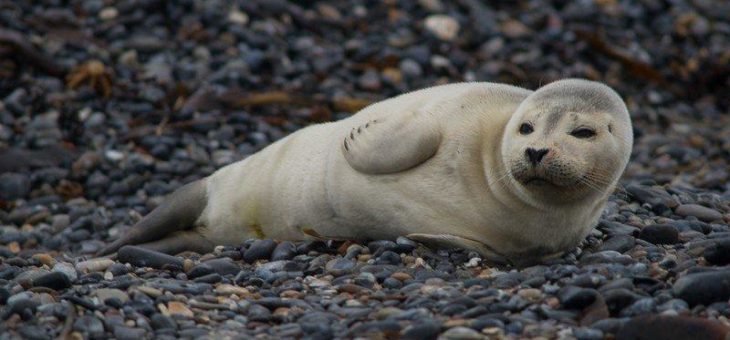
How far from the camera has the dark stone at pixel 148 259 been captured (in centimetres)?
729

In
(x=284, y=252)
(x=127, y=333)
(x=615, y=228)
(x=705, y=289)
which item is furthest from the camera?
(x=615, y=228)

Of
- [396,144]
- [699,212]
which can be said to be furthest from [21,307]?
[699,212]

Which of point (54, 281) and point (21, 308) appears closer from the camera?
point (21, 308)

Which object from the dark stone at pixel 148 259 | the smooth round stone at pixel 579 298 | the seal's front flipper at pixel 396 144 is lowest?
the dark stone at pixel 148 259

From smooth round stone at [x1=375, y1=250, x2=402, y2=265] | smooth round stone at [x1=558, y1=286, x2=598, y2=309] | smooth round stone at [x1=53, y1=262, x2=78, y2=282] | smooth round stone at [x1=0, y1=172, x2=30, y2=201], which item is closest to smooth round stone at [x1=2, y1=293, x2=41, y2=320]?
smooth round stone at [x1=53, y1=262, x2=78, y2=282]

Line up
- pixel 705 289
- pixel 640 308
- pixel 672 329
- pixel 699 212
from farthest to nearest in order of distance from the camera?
pixel 699 212
pixel 705 289
pixel 640 308
pixel 672 329

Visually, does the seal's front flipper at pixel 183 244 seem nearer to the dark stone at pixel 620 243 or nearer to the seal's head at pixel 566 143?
the seal's head at pixel 566 143

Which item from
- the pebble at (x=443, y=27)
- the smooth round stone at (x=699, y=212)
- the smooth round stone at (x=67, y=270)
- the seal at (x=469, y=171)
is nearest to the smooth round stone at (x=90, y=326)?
the smooth round stone at (x=67, y=270)

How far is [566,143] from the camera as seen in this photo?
6832mm

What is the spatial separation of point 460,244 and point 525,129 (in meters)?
0.73

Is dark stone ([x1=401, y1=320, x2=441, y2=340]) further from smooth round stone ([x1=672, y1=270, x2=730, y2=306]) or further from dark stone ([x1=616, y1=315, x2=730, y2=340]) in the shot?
smooth round stone ([x1=672, y1=270, x2=730, y2=306])

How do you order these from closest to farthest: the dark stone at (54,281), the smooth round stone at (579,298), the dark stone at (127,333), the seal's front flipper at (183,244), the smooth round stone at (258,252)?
the dark stone at (127,333) < the smooth round stone at (579,298) < the dark stone at (54,281) < the smooth round stone at (258,252) < the seal's front flipper at (183,244)

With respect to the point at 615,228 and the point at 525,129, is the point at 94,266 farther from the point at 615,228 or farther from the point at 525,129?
the point at 615,228

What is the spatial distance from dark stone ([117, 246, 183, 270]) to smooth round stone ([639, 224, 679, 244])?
269 cm
